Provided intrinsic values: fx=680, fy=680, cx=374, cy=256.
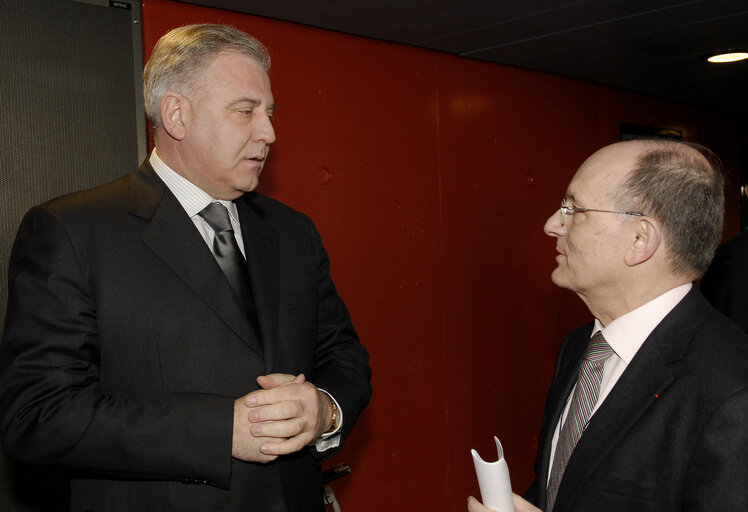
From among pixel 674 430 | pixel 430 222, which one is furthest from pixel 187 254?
pixel 430 222

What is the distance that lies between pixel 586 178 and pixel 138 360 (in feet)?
3.82

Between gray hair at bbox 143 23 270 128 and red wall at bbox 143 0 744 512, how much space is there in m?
0.78

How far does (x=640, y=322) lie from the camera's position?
159 centimetres

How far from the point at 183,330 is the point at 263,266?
0.31 metres

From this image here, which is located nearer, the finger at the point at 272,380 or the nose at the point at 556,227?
the finger at the point at 272,380

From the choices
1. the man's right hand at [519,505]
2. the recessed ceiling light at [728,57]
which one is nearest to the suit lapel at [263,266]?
the man's right hand at [519,505]

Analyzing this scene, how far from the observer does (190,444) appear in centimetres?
148

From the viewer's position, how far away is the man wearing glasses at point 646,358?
4.38 feet

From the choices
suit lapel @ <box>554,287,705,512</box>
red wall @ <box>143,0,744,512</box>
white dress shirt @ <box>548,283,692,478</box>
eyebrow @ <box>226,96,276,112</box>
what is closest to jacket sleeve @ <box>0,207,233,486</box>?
eyebrow @ <box>226,96,276,112</box>

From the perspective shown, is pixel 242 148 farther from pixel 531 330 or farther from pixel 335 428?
pixel 531 330

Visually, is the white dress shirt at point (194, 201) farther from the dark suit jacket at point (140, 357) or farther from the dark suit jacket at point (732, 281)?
the dark suit jacket at point (732, 281)

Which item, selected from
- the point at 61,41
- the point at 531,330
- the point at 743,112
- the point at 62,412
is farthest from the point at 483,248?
the point at 743,112

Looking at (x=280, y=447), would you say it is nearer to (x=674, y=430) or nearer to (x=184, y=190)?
(x=184, y=190)

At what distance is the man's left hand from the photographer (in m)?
1.52
